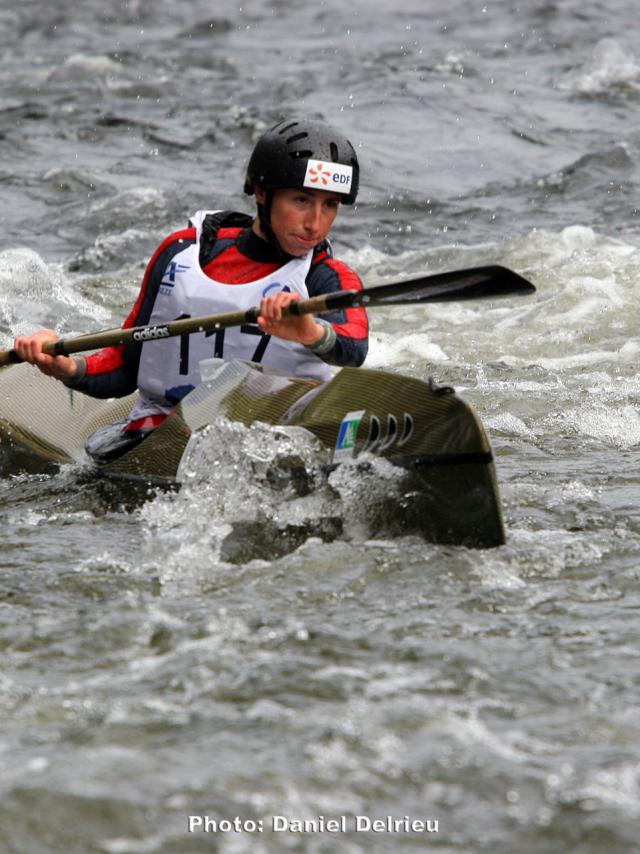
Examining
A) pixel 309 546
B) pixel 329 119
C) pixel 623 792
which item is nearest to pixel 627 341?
pixel 309 546

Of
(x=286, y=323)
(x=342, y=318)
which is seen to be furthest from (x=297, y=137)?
(x=286, y=323)

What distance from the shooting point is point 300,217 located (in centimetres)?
477

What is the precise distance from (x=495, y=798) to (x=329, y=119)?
1176 cm

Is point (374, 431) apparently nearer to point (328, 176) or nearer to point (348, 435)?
point (348, 435)

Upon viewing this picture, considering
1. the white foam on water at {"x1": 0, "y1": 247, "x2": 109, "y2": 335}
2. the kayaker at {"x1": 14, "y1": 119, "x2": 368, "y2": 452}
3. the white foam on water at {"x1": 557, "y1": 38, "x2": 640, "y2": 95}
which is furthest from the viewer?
the white foam on water at {"x1": 557, "y1": 38, "x2": 640, "y2": 95}

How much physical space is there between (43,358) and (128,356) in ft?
1.19

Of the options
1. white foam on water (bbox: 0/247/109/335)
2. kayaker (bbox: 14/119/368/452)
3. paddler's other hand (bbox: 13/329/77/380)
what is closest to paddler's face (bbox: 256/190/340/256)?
kayaker (bbox: 14/119/368/452)

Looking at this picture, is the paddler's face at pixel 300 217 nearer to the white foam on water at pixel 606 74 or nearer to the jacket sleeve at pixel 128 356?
the jacket sleeve at pixel 128 356

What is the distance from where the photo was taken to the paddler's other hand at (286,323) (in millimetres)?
4211

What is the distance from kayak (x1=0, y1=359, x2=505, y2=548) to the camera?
13.3 feet

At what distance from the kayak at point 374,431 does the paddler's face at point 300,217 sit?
471mm

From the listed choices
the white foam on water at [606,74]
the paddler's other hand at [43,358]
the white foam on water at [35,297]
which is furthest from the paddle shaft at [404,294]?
the white foam on water at [606,74]

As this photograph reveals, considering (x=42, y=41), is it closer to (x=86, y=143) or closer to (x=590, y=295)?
(x=86, y=143)

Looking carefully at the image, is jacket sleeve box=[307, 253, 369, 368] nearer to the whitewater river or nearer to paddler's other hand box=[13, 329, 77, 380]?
the whitewater river
